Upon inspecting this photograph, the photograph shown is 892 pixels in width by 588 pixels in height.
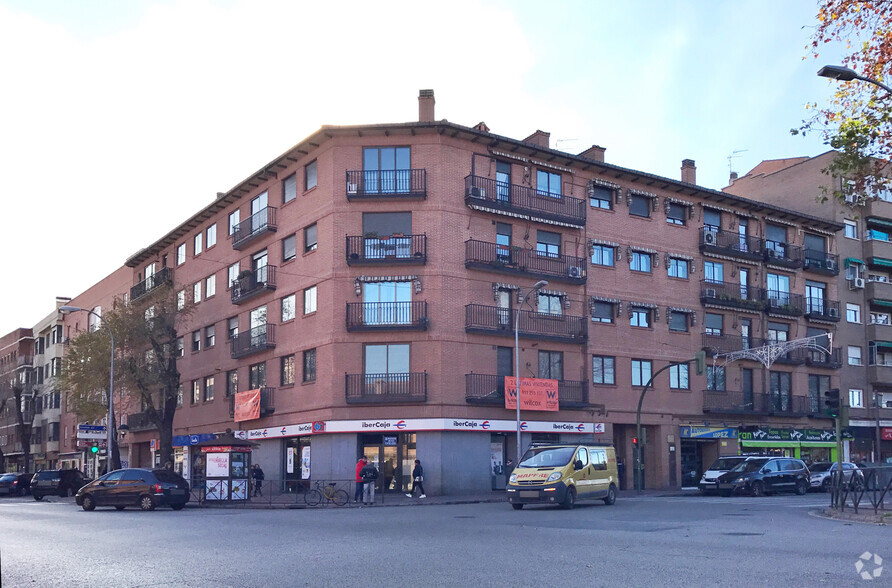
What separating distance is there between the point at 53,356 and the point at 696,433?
60.2 m

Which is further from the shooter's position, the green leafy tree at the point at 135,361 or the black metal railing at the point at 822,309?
the black metal railing at the point at 822,309

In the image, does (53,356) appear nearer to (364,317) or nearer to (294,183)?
(294,183)

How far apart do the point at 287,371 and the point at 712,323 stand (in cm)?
2199

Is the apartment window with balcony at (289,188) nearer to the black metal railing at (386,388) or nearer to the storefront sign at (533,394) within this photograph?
the black metal railing at (386,388)

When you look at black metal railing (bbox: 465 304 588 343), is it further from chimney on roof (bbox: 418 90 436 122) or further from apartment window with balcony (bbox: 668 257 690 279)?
chimney on roof (bbox: 418 90 436 122)

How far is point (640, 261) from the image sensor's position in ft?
148

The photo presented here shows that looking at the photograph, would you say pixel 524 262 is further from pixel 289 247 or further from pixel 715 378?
pixel 715 378

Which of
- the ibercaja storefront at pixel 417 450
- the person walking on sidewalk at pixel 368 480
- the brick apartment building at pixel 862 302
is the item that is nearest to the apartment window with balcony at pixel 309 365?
the ibercaja storefront at pixel 417 450

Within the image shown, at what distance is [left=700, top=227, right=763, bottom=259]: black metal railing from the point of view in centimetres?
4734

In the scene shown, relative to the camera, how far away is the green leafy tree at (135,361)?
47844 mm

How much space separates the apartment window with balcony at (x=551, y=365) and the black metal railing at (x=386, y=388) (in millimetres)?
6214

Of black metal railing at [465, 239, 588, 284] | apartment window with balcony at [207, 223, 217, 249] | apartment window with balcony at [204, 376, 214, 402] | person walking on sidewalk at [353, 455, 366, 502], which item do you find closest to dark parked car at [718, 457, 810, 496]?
black metal railing at [465, 239, 588, 284]

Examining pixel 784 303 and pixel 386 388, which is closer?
pixel 386 388

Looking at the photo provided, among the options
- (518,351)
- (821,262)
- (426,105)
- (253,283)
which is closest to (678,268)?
(821,262)
